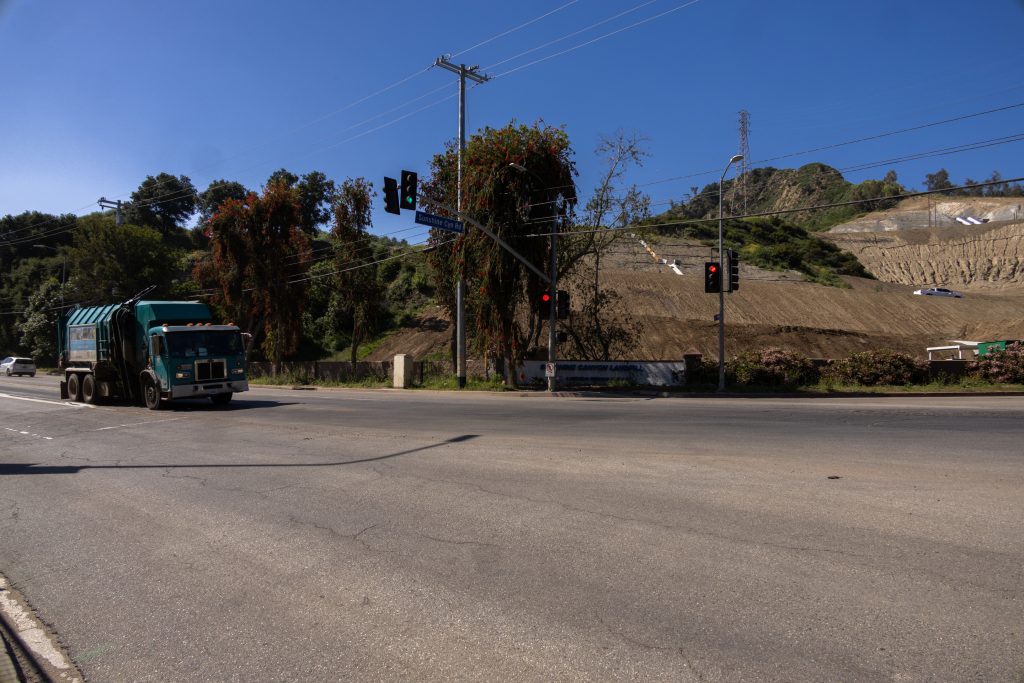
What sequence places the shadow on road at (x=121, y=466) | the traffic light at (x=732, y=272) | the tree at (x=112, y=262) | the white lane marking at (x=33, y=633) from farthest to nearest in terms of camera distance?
1. the tree at (x=112, y=262)
2. the traffic light at (x=732, y=272)
3. the shadow on road at (x=121, y=466)
4. the white lane marking at (x=33, y=633)

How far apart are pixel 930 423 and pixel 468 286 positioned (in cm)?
2209

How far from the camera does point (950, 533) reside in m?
6.04

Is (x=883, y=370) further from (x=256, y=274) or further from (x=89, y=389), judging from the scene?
(x=256, y=274)

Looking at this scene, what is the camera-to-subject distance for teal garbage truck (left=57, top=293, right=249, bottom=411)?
67.2 feet

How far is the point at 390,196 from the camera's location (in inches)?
778

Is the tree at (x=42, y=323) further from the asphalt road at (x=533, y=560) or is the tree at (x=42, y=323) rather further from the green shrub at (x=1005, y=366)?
the green shrub at (x=1005, y=366)

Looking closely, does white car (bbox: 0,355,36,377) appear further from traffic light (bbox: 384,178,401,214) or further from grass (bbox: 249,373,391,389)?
traffic light (bbox: 384,178,401,214)

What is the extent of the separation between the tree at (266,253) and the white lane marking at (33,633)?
131 ft

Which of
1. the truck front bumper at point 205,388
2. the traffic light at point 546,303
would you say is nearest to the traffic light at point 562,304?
the traffic light at point 546,303

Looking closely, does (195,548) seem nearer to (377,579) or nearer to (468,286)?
(377,579)

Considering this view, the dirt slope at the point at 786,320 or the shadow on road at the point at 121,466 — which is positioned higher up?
the dirt slope at the point at 786,320

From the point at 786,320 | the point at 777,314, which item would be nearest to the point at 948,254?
the point at 777,314

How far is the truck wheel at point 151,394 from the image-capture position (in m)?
20.8

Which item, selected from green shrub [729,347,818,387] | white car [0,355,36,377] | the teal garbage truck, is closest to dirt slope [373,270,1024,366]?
green shrub [729,347,818,387]
